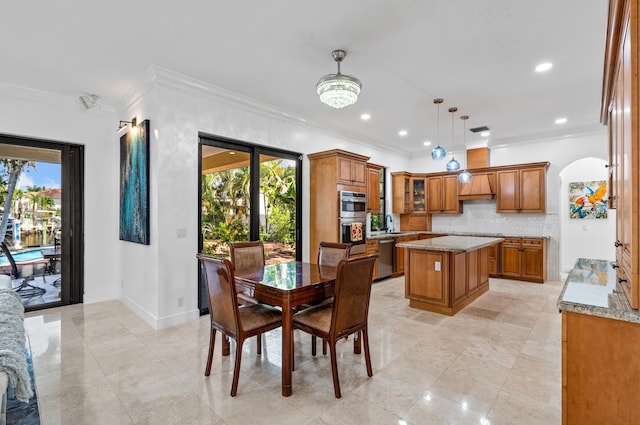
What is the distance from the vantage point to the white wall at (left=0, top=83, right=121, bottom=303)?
13.6 ft

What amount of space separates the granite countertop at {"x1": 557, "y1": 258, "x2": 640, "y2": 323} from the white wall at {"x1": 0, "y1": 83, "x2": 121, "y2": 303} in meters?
5.34

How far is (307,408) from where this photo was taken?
7.06ft

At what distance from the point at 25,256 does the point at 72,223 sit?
69 centimetres

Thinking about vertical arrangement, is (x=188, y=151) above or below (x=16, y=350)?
above

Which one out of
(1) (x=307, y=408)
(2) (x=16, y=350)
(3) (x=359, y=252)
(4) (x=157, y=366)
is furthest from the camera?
(3) (x=359, y=252)

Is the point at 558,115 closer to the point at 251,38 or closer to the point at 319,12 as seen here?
the point at 319,12

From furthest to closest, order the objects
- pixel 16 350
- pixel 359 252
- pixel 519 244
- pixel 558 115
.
Result: pixel 519 244 → pixel 359 252 → pixel 558 115 → pixel 16 350

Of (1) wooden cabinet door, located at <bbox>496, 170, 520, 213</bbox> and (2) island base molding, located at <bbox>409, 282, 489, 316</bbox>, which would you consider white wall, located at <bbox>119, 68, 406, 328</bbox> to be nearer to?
(2) island base molding, located at <bbox>409, 282, 489, 316</bbox>

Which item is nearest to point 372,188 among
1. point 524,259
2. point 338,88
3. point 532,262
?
point 524,259

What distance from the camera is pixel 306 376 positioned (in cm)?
257

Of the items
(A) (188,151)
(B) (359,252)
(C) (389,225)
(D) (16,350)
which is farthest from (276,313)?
(C) (389,225)

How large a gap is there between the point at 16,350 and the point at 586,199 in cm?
872

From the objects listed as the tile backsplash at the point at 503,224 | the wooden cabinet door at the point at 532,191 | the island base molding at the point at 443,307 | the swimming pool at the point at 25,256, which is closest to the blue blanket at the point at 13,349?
the swimming pool at the point at 25,256

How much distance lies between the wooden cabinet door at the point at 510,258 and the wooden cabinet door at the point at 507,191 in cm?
68
